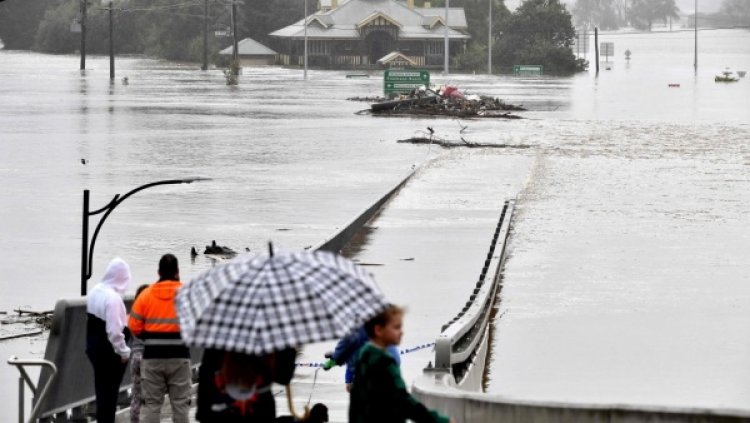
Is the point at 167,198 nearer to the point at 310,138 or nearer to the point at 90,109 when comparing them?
the point at 310,138

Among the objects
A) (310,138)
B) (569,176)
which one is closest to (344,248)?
(569,176)

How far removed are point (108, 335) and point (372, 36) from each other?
511 ft

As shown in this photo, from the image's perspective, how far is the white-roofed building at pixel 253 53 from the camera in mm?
178000

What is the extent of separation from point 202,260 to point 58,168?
22.0 m

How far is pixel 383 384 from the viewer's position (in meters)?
7.25

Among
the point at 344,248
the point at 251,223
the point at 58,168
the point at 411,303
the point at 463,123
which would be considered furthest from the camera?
the point at 463,123

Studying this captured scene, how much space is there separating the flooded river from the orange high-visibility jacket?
242 cm

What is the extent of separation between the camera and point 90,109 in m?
84.5

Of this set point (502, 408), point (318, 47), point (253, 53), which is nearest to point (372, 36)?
point (318, 47)

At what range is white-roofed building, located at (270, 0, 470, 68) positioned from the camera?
16425cm

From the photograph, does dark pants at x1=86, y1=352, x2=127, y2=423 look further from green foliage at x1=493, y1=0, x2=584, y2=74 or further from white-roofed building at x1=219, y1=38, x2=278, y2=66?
white-roofed building at x1=219, y1=38, x2=278, y2=66

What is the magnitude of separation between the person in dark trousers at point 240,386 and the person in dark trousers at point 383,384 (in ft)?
1.13

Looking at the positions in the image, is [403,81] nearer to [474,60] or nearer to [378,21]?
[378,21]

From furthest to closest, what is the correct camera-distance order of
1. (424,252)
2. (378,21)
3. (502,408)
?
1. (378,21)
2. (424,252)
3. (502,408)
